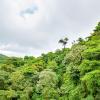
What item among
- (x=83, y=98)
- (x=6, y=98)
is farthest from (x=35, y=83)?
(x=83, y=98)

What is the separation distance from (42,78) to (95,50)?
2143cm

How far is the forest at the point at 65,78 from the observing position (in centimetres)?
2919

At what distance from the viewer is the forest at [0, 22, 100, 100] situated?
29.2 m

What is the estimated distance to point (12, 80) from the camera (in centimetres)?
5341

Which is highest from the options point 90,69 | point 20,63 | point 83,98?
point 20,63

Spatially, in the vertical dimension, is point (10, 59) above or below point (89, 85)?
above

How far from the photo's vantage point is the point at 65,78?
41906mm

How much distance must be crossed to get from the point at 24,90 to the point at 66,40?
1129 inches

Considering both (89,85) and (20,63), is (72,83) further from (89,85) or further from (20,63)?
(20,63)

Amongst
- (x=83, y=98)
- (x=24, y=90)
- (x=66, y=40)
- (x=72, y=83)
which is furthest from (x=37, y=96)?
(x=66, y=40)

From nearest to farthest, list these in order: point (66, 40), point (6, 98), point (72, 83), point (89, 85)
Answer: point (89, 85)
point (72, 83)
point (6, 98)
point (66, 40)

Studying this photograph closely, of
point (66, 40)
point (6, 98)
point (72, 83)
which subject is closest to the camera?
point (72, 83)

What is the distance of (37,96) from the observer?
5153 centimetres

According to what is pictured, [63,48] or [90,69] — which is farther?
[63,48]
